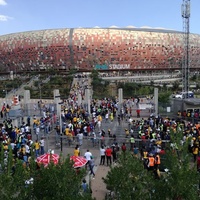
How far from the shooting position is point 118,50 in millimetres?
77312

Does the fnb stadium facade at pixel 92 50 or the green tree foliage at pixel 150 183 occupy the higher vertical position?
the fnb stadium facade at pixel 92 50

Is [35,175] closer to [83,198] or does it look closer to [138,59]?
[83,198]

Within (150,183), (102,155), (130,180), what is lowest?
(102,155)

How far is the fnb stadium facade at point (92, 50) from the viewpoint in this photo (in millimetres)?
76438

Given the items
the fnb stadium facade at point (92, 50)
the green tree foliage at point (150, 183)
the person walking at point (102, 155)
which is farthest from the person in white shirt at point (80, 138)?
the fnb stadium facade at point (92, 50)

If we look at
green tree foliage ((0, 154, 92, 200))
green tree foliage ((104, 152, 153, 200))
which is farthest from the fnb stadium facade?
green tree foliage ((0, 154, 92, 200))

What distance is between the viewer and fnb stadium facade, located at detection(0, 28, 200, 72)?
7644 centimetres

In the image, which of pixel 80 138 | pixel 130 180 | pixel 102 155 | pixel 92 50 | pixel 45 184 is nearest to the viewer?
pixel 45 184

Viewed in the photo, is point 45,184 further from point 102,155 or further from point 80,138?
point 80,138

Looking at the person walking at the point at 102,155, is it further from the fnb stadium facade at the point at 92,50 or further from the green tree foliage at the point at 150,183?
the fnb stadium facade at the point at 92,50

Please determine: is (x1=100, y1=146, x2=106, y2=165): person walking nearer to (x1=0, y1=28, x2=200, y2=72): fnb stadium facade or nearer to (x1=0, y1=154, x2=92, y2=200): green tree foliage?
(x1=0, y1=154, x2=92, y2=200): green tree foliage

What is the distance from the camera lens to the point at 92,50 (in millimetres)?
76625

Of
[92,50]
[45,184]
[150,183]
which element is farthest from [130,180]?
[92,50]

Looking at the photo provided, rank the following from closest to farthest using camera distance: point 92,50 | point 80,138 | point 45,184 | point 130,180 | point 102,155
Answer: point 45,184 < point 130,180 < point 102,155 < point 80,138 < point 92,50
